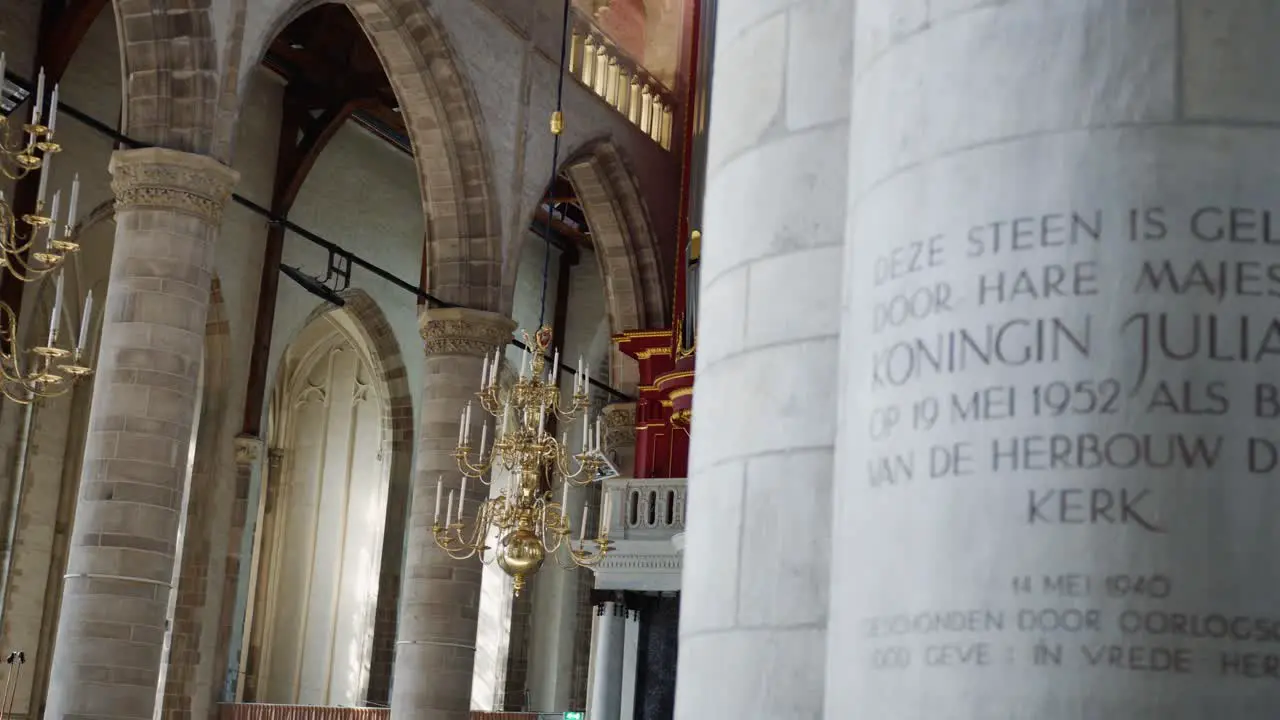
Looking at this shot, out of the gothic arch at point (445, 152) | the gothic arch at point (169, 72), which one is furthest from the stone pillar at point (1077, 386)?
the gothic arch at point (445, 152)

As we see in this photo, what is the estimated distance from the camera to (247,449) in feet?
55.8

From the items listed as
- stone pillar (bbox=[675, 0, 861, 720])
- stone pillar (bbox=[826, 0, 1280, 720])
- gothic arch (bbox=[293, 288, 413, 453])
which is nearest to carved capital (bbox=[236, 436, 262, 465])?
gothic arch (bbox=[293, 288, 413, 453])

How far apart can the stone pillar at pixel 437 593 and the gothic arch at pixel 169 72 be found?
3921 millimetres

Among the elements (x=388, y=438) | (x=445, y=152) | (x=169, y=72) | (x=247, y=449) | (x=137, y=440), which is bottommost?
(x=137, y=440)

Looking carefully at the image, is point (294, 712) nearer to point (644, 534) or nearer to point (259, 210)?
point (259, 210)

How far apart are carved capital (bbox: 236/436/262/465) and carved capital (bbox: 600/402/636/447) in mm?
4641

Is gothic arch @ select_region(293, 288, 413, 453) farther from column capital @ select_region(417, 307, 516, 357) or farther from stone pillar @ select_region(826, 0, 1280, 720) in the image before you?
stone pillar @ select_region(826, 0, 1280, 720)

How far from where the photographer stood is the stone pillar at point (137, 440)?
10.1 meters

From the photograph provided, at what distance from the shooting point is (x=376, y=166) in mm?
20031

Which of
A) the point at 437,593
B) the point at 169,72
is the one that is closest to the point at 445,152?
the point at 169,72

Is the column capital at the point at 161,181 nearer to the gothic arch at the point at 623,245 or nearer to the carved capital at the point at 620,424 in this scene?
the gothic arch at the point at 623,245

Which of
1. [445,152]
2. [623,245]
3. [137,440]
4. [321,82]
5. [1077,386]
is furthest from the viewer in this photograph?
[623,245]

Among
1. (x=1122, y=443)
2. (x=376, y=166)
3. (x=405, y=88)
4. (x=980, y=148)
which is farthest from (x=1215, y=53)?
(x=376, y=166)

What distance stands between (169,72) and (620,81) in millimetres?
7836
